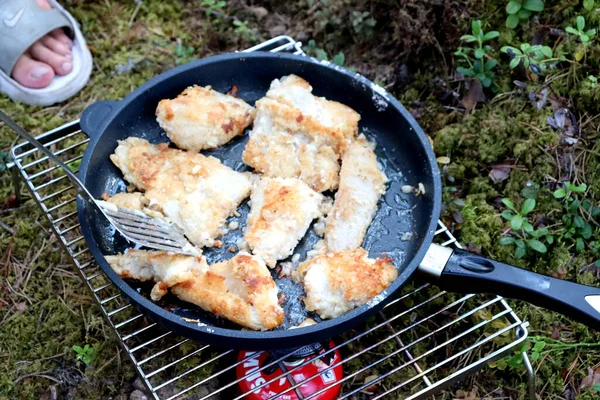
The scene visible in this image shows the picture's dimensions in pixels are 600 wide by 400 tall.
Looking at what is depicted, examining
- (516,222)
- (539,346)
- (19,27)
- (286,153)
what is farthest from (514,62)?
(19,27)

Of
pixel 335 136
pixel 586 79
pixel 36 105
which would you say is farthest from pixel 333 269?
pixel 36 105

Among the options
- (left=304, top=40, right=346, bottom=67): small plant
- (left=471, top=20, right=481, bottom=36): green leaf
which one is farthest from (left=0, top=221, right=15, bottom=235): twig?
(left=471, top=20, right=481, bottom=36): green leaf

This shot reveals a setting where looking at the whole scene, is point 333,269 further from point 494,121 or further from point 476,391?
point 494,121

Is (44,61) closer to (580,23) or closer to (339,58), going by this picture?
(339,58)

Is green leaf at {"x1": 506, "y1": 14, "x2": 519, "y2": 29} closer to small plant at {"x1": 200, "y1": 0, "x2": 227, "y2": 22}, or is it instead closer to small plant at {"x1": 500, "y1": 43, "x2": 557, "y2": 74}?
small plant at {"x1": 500, "y1": 43, "x2": 557, "y2": 74}

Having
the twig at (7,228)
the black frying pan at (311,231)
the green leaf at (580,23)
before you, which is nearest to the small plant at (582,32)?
the green leaf at (580,23)
